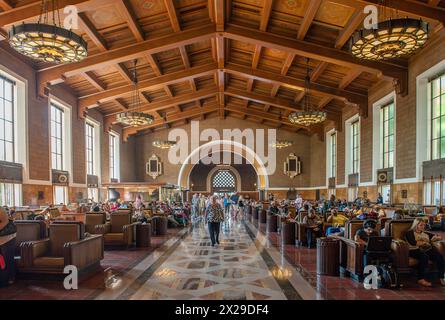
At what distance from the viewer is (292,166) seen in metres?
26.6

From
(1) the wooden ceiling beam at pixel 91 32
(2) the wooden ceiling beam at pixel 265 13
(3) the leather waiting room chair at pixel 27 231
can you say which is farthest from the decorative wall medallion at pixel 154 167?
(3) the leather waiting room chair at pixel 27 231

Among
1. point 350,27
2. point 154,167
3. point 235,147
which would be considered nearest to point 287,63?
point 350,27

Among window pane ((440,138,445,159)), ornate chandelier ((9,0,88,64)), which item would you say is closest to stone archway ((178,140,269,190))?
window pane ((440,138,445,159))

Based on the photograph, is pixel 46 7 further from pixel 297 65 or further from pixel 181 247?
pixel 297 65

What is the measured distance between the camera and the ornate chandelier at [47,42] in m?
6.44

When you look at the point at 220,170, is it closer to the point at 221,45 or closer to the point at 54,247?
the point at 221,45

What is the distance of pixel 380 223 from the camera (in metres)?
6.97

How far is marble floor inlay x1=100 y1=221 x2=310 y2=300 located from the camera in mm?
4711

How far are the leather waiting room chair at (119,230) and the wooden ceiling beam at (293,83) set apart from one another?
1007cm

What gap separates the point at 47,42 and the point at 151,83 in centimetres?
956

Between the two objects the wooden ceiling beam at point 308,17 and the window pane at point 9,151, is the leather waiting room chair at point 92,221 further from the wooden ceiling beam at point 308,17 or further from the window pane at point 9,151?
the wooden ceiling beam at point 308,17

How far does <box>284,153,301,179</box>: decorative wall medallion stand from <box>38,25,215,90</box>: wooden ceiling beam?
52.6 ft

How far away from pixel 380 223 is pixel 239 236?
483 centimetres
